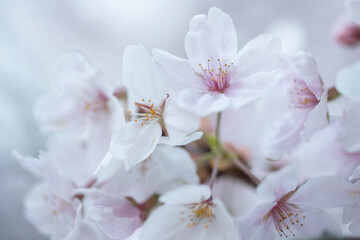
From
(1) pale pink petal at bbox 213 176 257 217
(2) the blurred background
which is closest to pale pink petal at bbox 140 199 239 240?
(1) pale pink petal at bbox 213 176 257 217

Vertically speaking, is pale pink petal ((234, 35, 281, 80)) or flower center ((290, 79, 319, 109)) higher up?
pale pink petal ((234, 35, 281, 80))

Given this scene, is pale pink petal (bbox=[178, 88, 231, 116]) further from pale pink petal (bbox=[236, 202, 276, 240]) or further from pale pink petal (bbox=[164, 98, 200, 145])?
pale pink petal (bbox=[236, 202, 276, 240])

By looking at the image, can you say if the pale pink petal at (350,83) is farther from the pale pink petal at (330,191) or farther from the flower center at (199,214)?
the flower center at (199,214)

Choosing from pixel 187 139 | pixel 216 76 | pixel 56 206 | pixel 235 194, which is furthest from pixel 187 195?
pixel 235 194

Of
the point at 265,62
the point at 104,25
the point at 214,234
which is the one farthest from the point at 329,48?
the point at 214,234

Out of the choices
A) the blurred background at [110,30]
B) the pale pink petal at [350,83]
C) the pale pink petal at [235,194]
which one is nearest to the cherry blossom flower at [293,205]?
the pale pink petal at [350,83]

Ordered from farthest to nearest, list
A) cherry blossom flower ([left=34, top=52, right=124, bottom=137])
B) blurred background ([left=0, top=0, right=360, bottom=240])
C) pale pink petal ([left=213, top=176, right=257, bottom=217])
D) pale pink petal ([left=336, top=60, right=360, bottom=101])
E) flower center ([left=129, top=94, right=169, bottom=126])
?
blurred background ([left=0, top=0, right=360, bottom=240]), pale pink petal ([left=213, top=176, right=257, bottom=217]), cherry blossom flower ([left=34, top=52, right=124, bottom=137]), flower center ([left=129, top=94, right=169, bottom=126]), pale pink petal ([left=336, top=60, right=360, bottom=101])

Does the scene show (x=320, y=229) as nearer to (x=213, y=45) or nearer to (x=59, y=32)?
(x=213, y=45)

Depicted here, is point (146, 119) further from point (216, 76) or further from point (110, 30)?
point (110, 30)
